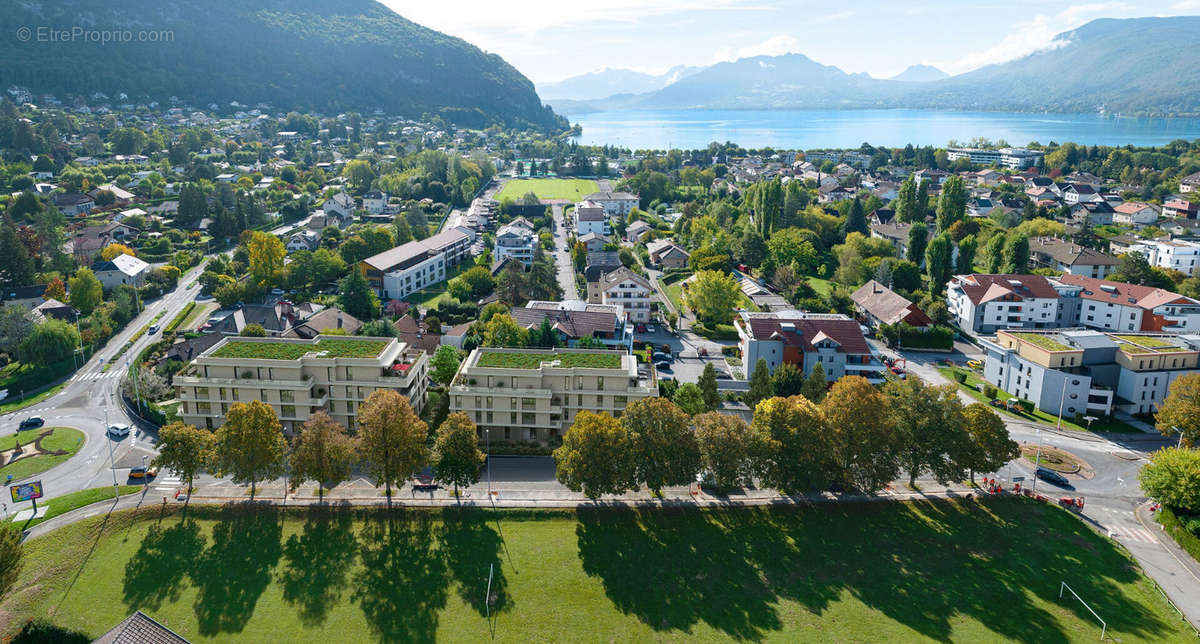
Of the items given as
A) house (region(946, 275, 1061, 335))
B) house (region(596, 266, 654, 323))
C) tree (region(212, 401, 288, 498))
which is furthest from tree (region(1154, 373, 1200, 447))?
tree (region(212, 401, 288, 498))

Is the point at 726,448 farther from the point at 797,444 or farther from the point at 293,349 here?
the point at 293,349

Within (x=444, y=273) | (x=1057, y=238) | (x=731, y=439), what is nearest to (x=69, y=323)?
(x=444, y=273)

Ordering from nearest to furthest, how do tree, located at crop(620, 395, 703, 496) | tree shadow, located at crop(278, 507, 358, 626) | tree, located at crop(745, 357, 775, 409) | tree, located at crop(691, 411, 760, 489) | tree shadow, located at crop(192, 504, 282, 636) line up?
tree shadow, located at crop(192, 504, 282, 636) < tree shadow, located at crop(278, 507, 358, 626) < tree, located at crop(620, 395, 703, 496) < tree, located at crop(691, 411, 760, 489) < tree, located at crop(745, 357, 775, 409)

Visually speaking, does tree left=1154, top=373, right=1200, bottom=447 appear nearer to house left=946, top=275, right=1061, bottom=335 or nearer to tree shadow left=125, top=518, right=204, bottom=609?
house left=946, top=275, right=1061, bottom=335

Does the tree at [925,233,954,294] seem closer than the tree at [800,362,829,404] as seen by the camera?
No

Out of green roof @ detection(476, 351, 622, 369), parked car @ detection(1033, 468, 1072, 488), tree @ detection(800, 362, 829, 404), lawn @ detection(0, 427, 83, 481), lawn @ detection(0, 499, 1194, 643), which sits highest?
green roof @ detection(476, 351, 622, 369)

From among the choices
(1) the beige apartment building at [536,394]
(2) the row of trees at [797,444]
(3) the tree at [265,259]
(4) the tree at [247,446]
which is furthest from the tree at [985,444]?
(3) the tree at [265,259]

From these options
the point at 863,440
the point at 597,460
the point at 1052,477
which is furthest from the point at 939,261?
the point at 597,460
